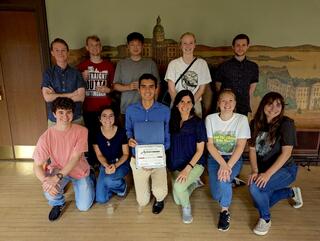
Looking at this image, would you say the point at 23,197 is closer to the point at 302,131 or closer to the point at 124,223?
the point at 124,223

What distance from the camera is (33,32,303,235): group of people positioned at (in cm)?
241

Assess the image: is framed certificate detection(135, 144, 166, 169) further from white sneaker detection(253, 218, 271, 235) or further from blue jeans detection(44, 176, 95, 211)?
white sneaker detection(253, 218, 271, 235)

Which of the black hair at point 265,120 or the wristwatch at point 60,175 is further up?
the black hair at point 265,120

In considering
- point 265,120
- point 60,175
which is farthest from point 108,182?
point 265,120

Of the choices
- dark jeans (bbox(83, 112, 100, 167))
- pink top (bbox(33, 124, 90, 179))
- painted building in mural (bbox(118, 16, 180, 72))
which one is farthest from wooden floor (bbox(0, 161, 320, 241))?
painted building in mural (bbox(118, 16, 180, 72))

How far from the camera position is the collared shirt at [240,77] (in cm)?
291

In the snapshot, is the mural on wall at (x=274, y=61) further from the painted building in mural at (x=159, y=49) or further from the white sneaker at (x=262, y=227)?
the white sneaker at (x=262, y=227)

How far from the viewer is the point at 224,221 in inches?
93.7

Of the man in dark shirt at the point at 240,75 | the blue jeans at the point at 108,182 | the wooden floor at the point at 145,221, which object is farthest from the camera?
the man in dark shirt at the point at 240,75

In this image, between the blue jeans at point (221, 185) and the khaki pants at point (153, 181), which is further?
the khaki pants at point (153, 181)

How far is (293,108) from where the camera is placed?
3.51 metres

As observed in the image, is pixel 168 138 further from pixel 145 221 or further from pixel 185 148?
pixel 145 221

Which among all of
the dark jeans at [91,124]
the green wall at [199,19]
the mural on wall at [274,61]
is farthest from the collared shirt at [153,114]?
the green wall at [199,19]

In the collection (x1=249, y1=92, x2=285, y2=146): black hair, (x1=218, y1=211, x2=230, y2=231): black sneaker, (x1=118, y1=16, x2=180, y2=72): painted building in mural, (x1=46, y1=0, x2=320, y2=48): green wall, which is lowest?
(x1=218, y1=211, x2=230, y2=231): black sneaker
